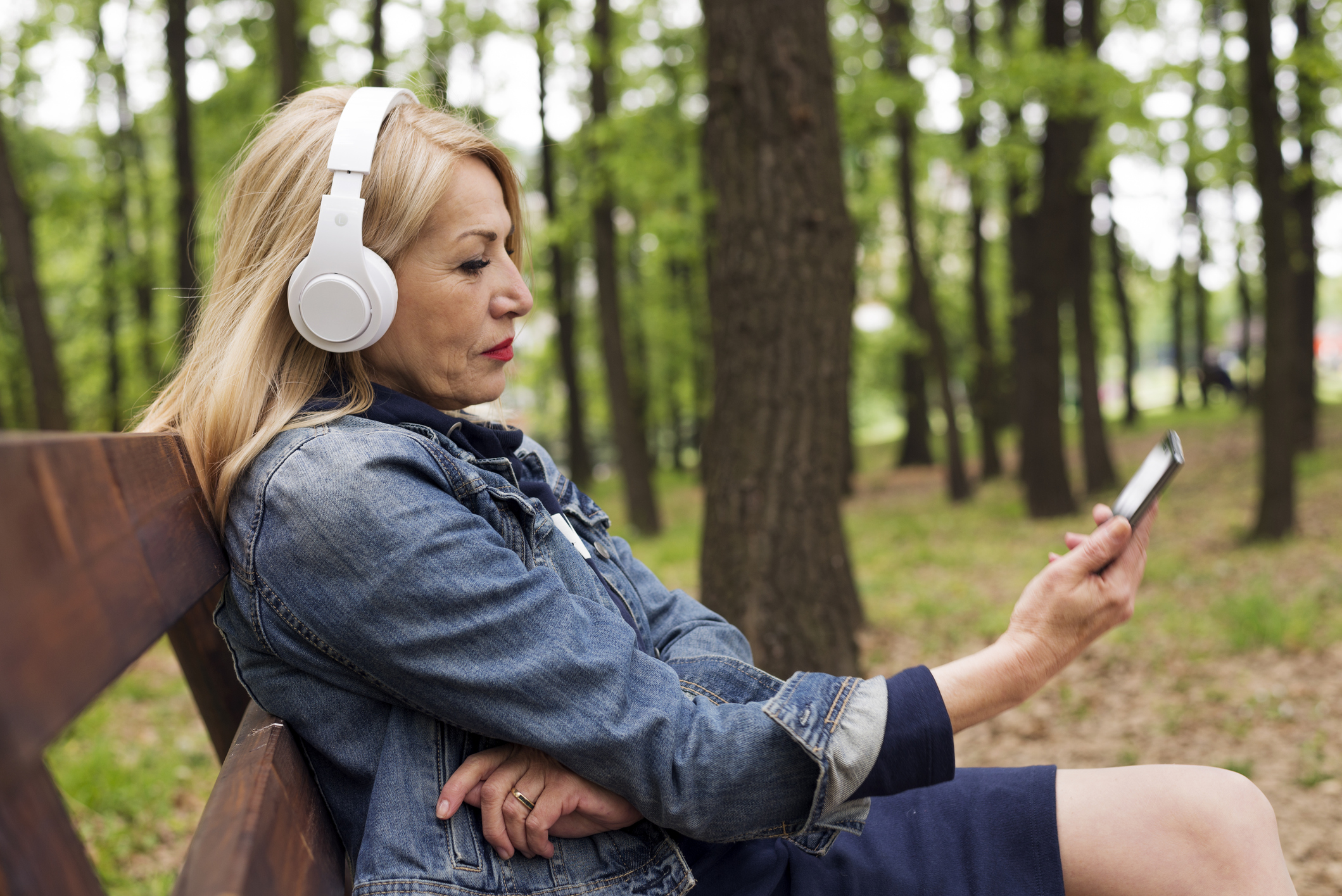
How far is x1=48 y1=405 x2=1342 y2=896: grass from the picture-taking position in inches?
177

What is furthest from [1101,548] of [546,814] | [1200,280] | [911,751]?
[1200,280]

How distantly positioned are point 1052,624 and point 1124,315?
2289cm

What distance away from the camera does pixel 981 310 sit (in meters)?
15.4

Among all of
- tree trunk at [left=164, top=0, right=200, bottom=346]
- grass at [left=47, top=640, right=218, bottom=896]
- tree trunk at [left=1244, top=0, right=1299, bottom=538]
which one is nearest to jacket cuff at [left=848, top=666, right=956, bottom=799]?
grass at [left=47, top=640, right=218, bottom=896]

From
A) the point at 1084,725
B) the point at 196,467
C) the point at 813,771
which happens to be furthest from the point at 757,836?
the point at 1084,725

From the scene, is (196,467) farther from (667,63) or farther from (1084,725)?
(667,63)

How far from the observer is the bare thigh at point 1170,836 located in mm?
1539

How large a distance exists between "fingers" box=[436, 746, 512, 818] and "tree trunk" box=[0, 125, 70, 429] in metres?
7.06

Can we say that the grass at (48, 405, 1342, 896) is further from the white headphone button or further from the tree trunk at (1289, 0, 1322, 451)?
the white headphone button

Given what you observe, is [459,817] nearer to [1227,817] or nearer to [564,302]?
[1227,817]

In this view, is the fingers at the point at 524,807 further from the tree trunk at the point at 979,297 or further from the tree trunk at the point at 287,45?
the tree trunk at the point at 979,297

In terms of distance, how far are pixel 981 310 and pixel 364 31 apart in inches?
375

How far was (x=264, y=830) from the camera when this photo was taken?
3.47 ft

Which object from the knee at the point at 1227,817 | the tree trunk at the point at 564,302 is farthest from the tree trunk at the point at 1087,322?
the knee at the point at 1227,817
